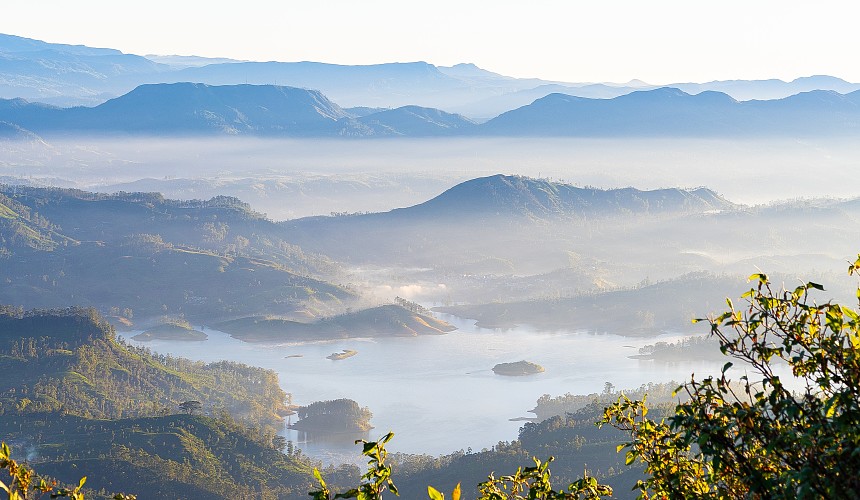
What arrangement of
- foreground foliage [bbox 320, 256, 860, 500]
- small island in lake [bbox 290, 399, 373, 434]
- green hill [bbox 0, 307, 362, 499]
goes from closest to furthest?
foreground foliage [bbox 320, 256, 860, 500], green hill [bbox 0, 307, 362, 499], small island in lake [bbox 290, 399, 373, 434]

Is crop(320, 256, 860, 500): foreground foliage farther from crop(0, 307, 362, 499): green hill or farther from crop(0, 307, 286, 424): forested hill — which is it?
crop(0, 307, 286, 424): forested hill

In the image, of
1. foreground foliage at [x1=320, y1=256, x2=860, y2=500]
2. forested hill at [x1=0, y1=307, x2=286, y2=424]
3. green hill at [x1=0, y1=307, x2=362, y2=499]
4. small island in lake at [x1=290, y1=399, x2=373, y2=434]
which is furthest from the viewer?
small island in lake at [x1=290, y1=399, x2=373, y2=434]

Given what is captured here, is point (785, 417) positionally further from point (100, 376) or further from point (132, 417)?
point (100, 376)

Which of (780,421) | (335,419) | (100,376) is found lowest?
(335,419)

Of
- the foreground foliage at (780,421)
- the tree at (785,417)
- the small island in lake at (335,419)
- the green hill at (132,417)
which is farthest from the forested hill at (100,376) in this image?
the tree at (785,417)

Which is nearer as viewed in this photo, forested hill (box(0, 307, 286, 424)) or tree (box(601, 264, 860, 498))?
tree (box(601, 264, 860, 498))

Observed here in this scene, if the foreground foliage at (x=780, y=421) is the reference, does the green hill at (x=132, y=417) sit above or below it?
below

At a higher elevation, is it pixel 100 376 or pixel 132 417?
pixel 132 417

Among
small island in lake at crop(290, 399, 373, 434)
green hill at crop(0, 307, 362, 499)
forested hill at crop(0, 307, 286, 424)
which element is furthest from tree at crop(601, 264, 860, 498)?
small island in lake at crop(290, 399, 373, 434)

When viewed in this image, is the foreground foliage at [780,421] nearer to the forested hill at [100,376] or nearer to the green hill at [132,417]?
the green hill at [132,417]

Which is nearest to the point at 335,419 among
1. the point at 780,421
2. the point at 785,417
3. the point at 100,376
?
the point at 100,376

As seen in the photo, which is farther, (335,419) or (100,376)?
(100,376)

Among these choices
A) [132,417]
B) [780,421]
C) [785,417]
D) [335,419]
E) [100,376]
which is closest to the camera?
[785,417]
